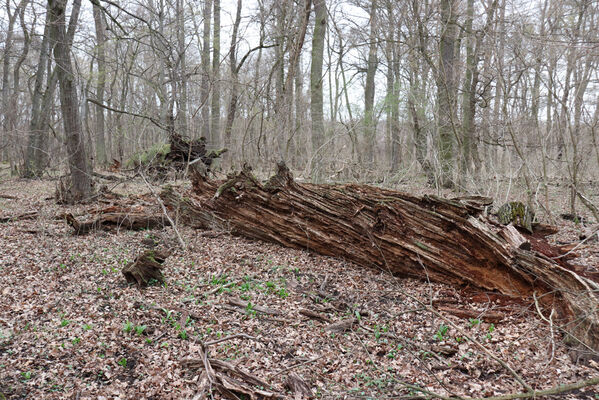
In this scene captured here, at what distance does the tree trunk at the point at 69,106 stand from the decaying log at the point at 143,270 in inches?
179

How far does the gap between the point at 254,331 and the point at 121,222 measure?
411 centimetres

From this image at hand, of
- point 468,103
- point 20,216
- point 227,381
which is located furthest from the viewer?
point 468,103

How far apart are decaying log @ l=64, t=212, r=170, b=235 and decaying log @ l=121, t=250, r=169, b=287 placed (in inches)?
87.6

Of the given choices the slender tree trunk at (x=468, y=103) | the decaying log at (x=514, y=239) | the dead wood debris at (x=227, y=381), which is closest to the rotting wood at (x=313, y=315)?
the dead wood debris at (x=227, y=381)

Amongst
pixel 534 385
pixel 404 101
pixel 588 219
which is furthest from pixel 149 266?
pixel 404 101

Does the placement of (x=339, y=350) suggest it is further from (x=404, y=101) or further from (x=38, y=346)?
(x=404, y=101)

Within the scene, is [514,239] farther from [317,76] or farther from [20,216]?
[20,216]

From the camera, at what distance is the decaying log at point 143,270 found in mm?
4777

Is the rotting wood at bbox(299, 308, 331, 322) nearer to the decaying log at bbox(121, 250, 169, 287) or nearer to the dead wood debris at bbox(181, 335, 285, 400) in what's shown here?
the dead wood debris at bbox(181, 335, 285, 400)

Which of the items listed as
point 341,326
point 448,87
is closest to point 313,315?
point 341,326

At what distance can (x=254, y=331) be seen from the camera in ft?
13.2

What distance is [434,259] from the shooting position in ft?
16.4

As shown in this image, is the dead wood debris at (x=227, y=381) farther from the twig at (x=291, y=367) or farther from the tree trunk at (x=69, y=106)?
the tree trunk at (x=69, y=106)

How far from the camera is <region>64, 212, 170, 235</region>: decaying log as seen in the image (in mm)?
6730
